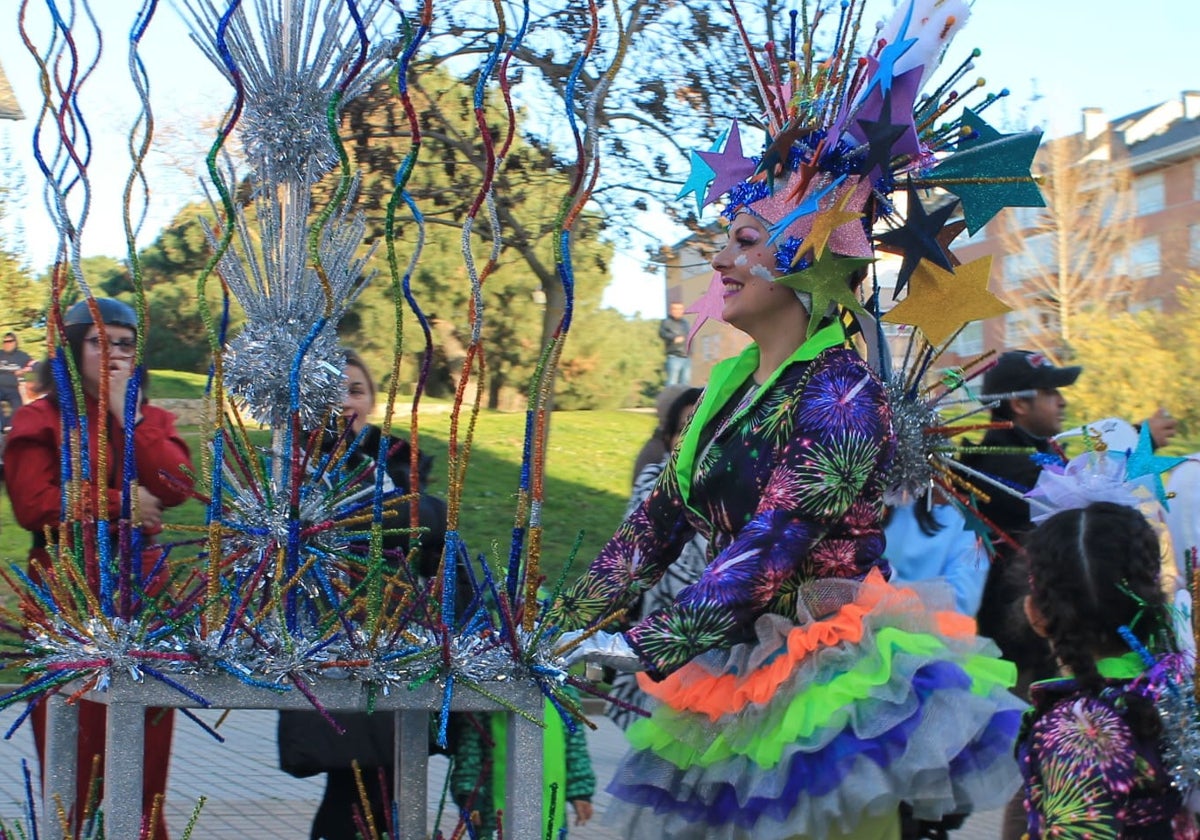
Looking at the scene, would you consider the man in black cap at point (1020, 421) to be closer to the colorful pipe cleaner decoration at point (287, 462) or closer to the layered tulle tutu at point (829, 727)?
the layered tulle tutu at point (829, 727)

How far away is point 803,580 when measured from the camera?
2.53 meters

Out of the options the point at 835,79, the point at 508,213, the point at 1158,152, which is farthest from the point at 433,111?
the point at 1158,152

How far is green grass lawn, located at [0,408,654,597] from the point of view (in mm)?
12457

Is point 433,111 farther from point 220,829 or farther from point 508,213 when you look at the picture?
point 220,829

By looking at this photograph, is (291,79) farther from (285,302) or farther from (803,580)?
(803,580)

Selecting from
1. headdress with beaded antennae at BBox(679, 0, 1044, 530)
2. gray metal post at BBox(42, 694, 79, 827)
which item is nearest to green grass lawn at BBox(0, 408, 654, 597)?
headdress with beaded antennae at BBox(679, 0, 1044, 530)

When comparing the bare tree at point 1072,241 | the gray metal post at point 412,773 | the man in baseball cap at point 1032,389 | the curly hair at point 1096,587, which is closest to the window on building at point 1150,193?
the bare tree at point 1072,241

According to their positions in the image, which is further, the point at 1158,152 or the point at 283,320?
the point at 1158,152

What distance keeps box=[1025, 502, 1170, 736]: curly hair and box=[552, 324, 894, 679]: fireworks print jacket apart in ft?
1.20

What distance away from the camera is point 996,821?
6250mm

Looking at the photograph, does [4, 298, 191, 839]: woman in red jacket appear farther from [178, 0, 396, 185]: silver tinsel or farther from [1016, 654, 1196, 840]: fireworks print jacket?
[1016, 654, 1196, 840]: fireworks print jacket

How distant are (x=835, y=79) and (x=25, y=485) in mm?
2097

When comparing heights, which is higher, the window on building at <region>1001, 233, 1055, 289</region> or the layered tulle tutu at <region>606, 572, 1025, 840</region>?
the window on building at <region>1001, 233, 1055, 289</region>

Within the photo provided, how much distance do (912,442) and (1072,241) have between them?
26038 mm
